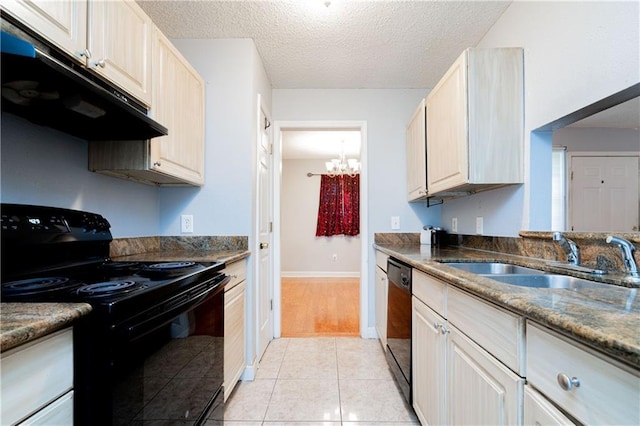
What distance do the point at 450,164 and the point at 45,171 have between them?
2.09 metres

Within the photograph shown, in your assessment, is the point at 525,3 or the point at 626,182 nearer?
the point at 626,182

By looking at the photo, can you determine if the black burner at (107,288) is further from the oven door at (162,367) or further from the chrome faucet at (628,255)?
the chrome faucet at (628,255)

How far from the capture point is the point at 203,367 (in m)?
1.27

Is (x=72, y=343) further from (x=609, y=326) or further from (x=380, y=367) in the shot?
(x=380, y=367)

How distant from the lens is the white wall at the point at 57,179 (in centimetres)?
112

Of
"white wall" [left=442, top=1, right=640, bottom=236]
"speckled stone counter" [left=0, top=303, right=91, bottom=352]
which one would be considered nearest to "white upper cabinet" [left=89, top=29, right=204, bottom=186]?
"speckled stone counter" [left=0, top=303, right=91, bottom=352]

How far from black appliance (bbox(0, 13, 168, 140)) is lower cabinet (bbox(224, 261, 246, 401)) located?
89cm

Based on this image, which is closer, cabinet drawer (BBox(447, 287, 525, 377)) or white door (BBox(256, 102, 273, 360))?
cabinet drawer (BBox(447, 287, 525, 377))

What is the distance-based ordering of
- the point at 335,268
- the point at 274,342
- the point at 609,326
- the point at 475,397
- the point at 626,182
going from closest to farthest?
the point at 609,326
the point at 475,397
the point at 626,182
the point at 274,342
the point at 335,268

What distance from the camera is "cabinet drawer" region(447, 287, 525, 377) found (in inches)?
29.5

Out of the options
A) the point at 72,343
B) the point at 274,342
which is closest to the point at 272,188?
the point at 274,342

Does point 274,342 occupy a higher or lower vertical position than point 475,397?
lower

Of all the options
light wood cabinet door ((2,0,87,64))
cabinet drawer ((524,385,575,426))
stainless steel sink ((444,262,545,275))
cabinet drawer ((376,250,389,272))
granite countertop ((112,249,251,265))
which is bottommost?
cabinet drawer ((524,385,575,426))

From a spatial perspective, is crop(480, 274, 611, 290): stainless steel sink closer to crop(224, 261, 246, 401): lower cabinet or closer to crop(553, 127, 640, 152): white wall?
crop(553, 127, 640, 152): white wall
